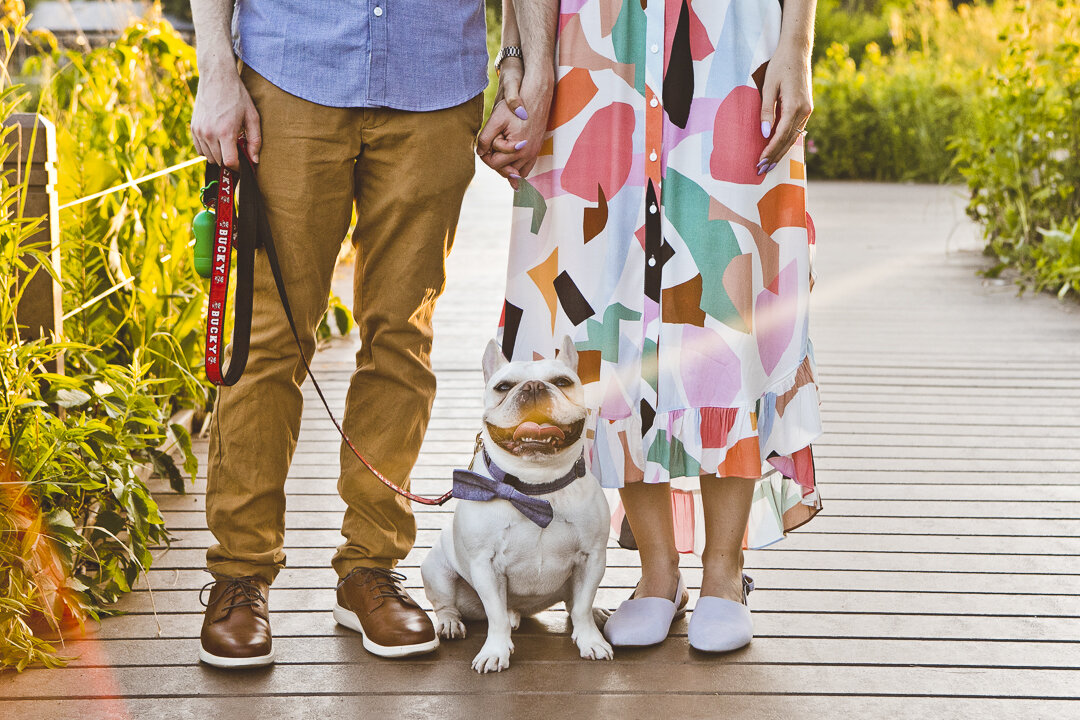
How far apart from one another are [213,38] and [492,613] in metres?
1.09

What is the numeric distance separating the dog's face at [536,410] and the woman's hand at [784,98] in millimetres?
513

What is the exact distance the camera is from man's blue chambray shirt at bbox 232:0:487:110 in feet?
6.11

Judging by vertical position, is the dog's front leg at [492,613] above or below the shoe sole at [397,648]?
above

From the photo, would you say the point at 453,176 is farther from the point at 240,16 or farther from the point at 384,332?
the point at 240,16

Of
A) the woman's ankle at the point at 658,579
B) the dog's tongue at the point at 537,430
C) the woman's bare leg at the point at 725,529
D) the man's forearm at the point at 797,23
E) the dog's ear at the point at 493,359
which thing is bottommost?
the woman's ankle at the point at 658,579

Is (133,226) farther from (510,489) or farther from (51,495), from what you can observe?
(510,489)

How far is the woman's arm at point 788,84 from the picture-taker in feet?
6.37

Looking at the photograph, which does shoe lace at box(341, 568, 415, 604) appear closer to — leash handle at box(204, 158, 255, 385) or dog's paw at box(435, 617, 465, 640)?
dog's paw at box(435, 617, 465, 640)

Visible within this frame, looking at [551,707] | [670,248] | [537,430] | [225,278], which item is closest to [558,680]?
[551,707]

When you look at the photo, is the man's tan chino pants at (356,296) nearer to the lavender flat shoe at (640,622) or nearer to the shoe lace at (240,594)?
the shoe lace at (240,594)

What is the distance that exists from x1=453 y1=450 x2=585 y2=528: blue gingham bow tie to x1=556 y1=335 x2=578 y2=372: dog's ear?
0.60 feet

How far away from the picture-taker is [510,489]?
6.32 feet

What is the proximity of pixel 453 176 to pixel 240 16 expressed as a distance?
45cm

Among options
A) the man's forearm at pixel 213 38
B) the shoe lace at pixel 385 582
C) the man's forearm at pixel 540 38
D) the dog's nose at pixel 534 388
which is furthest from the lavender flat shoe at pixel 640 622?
the man's forearm at pixel 213 38
